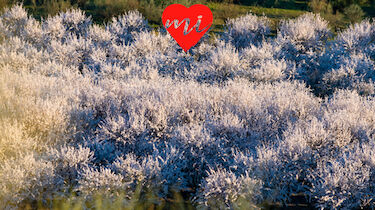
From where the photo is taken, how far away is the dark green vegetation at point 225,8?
43.0 ft

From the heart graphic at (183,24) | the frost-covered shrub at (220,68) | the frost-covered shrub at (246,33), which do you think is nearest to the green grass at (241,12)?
the frost-covered shrub at (246,33)

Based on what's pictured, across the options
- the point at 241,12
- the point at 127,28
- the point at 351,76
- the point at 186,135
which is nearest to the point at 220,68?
the point at 351,76

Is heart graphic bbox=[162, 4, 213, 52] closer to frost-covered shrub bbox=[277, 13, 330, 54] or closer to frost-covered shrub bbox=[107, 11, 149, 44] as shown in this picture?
frost-covered shrub bbox=[107, 11, 149, 44]

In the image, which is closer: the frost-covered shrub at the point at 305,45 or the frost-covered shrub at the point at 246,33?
the frost-covered shrub at the point at 305,45

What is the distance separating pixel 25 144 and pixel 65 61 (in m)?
4.37

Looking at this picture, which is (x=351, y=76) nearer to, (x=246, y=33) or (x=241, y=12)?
(x=246, y=33)

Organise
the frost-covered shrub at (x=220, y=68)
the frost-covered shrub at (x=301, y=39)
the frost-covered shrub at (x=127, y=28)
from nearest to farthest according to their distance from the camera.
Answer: the frost-covered shrub at (x=220, y=68), the frost-covered shrub at (x=301, y=39), the frost-covered shrub at (x=127, y=28)

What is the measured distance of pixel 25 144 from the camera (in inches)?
184

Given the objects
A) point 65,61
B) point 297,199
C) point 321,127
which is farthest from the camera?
point 65,61

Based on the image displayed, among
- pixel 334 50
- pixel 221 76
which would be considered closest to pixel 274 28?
pixel 334 50

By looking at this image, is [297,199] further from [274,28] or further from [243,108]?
[274,28]

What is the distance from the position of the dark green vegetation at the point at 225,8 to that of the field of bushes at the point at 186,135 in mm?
4718

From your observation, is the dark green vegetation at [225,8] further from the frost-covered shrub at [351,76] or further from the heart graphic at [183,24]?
the frost-covered shrub at [351,76]

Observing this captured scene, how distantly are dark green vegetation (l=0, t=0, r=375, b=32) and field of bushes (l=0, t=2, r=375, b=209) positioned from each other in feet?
15.5
